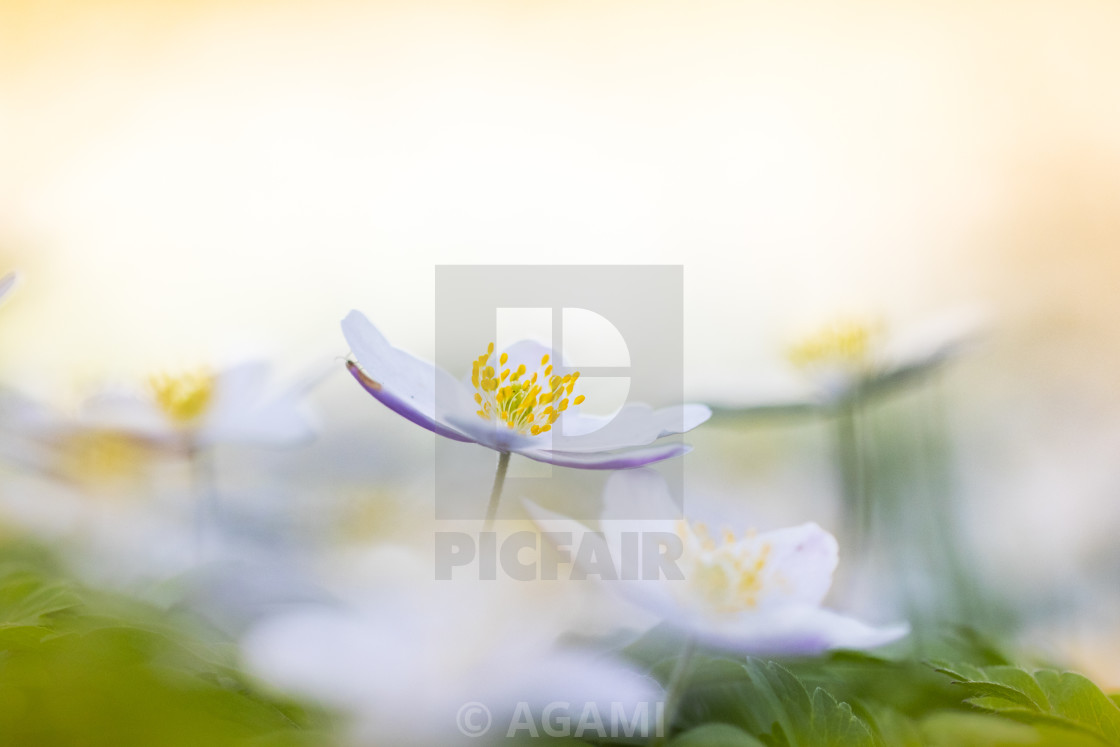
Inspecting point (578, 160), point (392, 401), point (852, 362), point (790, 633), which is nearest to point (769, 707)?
point (790, 633)

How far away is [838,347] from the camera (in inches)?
21.1

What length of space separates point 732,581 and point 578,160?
3.63ft

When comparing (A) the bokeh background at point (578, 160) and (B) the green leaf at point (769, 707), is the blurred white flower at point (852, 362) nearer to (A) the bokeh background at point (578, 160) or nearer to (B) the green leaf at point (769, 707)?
(B) the green leaf at point (769, 707)

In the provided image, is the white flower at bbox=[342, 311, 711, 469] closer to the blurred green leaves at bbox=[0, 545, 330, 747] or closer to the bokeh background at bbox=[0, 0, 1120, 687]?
the blurred green leaves at bbox=[0, 545, 330, 747]

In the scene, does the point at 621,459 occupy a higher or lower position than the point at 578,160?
lower

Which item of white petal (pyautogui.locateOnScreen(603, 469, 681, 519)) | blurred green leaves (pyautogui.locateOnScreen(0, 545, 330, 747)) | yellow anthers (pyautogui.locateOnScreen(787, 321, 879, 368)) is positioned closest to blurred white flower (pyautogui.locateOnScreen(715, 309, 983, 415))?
yellow anthers (pyautogui.locateOnScreen(787, 321, 879, 368))

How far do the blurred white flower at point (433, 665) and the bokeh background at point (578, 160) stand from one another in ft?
2.37

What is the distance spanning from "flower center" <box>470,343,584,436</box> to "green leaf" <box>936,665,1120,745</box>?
152 millimetres

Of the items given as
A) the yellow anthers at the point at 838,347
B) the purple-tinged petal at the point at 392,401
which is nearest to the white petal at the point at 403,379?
the purple-tinged petal at the point at 392,401

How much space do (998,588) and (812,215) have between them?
36.1 inches

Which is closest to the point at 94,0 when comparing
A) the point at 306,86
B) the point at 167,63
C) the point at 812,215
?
the point at 167,63

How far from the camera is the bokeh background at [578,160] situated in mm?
1038

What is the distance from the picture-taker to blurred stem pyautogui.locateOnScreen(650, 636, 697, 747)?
184 millimetres

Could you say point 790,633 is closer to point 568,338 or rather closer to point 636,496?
point 636,496
